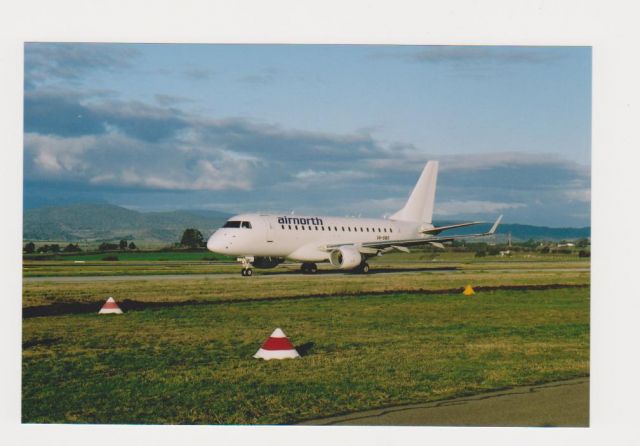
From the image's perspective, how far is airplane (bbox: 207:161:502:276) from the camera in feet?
129

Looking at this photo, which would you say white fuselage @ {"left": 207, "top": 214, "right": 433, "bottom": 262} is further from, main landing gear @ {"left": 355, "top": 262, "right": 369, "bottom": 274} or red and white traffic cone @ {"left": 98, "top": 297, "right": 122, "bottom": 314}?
red and white traffic cone @ {"left": 98, "top": 297, "right": 122, "bottom": 314}

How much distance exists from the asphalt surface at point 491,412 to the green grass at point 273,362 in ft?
1.25

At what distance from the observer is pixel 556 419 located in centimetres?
1012

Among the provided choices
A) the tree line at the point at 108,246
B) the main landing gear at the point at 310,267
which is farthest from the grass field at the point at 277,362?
the tree line at the point at 108,246

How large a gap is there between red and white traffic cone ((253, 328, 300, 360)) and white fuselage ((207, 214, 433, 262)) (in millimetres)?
24530

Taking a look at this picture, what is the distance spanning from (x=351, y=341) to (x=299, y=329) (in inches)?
80.1

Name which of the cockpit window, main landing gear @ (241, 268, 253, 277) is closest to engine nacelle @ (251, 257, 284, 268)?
Result: main landing gear @ (241, 268, 253, 277)

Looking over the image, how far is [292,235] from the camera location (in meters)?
41.6

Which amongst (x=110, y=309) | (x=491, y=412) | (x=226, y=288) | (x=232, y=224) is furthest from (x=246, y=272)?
(x=491, y=412)

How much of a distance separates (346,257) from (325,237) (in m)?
2.17

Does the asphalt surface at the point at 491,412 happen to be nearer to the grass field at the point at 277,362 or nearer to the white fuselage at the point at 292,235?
the grass field at the point at 277,362

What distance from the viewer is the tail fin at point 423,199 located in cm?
5275

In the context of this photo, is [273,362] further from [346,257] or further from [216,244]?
[346,257]
